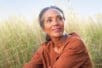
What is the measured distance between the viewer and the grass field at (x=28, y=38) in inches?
196

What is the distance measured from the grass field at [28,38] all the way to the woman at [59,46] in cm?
175

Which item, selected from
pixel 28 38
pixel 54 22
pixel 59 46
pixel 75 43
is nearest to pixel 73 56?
pixel 75 43

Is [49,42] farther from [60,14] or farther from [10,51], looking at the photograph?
[10,51]

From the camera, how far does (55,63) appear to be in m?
2.93

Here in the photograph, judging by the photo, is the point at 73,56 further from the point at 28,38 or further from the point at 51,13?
the point at 28,38

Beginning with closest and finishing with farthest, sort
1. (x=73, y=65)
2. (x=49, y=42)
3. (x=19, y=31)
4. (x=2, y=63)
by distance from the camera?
(x=73, y=65)
(x=49, y=42)
(x=2, y=63)
(x=19, y=31)

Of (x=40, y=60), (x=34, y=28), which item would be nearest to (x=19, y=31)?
(x=34, y=28)

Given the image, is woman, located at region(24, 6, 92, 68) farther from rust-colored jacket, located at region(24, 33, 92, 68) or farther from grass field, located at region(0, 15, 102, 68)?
grass field, located at region(0, 15, 102, 68)

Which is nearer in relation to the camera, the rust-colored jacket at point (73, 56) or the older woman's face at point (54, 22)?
the rust-colored jacket at point (73, 56)

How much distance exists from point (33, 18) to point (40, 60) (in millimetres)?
2459

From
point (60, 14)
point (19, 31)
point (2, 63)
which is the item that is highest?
point (60, 14)

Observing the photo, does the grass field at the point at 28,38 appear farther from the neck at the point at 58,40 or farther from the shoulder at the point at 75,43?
the shoulder at the point at 75,43

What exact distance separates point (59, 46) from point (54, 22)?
23cm

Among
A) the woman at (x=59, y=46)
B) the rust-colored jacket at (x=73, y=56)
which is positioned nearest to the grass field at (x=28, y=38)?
the woman at (x=59, y=46)
